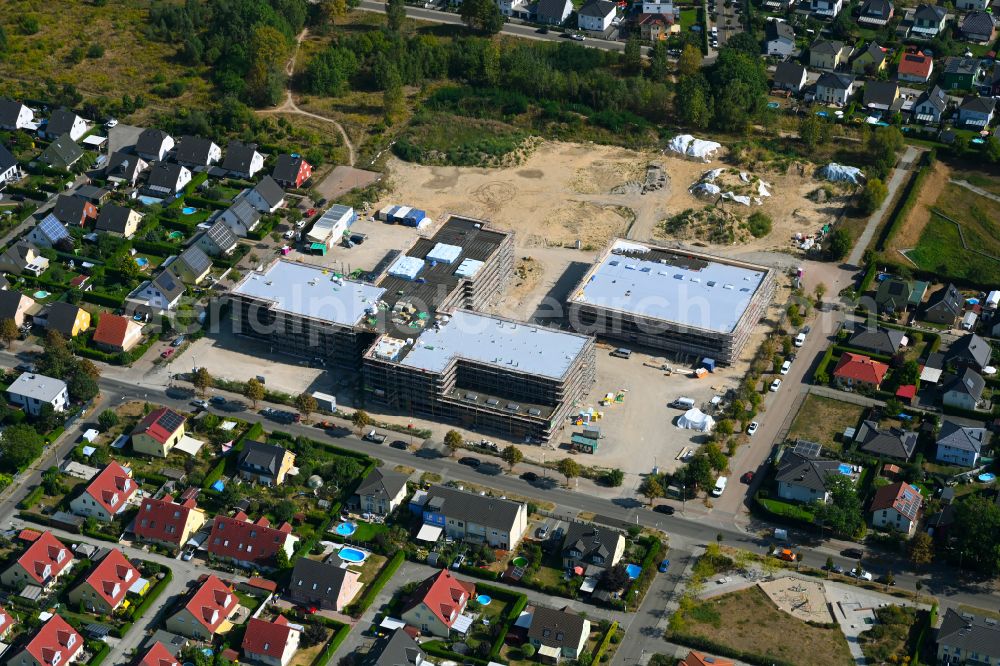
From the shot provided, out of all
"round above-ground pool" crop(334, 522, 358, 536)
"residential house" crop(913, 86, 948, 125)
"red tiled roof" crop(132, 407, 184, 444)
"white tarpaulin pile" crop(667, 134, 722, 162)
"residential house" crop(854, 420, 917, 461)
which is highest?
"residential house" crop(913, 86, 948, 125)

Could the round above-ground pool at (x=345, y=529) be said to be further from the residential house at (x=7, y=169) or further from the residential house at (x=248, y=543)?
the residential house at (x=7, y=169)

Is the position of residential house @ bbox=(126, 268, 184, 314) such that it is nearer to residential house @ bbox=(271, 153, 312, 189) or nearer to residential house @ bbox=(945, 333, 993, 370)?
residential house @ bbox=(271, 153, 312, 189)

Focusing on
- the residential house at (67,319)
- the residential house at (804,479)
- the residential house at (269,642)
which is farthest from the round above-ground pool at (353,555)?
the residential house at (67,319)

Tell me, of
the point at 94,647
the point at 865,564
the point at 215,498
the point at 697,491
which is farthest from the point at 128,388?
the point at 865,564

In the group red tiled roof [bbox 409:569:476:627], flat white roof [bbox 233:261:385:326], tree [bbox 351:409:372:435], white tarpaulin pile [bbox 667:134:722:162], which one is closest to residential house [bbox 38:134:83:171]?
flat white roof [bbox 233:261:385:326]

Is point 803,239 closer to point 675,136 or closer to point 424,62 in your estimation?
point 675,136

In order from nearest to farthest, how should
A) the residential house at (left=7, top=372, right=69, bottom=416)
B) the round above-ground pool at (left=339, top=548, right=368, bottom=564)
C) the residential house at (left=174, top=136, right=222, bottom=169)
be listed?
the round above-ground pool at (left=339, top=548, right=368, bottom=564) < the residential house at (left=7, top=372, right=69, bottom=416) < the residential house at (left=174, top=136, right=222, bottom=169)

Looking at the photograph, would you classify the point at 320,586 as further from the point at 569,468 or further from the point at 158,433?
the point at 158,433
